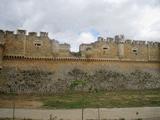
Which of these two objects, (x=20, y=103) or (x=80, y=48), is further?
(x=80, y=48)

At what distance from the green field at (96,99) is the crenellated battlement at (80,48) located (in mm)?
4160

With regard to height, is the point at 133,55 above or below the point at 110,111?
above

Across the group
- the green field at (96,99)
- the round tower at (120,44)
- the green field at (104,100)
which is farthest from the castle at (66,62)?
the green field at (104,100)

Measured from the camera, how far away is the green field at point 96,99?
26131 mm

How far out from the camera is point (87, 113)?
2245 centimetres

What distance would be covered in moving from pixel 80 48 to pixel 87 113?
12.8 meters

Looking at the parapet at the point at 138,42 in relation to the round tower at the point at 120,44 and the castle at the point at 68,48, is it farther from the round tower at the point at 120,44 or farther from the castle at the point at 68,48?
the round tower at the point at 120,44

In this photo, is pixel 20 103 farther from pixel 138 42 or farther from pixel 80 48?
pixel 138 42

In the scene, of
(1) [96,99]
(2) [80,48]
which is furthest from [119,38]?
(1) [96,99]

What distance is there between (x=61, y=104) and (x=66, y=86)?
250 inches

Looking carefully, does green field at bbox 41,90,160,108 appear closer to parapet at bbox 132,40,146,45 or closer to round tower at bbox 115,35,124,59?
round tower at bbox 115,35,124,59

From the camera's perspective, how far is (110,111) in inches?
906

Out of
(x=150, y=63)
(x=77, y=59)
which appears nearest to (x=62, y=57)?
(x=77, y=59)

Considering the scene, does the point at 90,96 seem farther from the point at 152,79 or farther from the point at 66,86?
the point at 152,79
